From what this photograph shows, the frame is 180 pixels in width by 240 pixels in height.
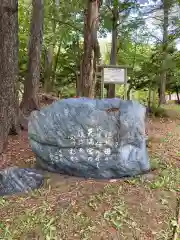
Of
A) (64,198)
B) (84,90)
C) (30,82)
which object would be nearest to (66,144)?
(64,198)

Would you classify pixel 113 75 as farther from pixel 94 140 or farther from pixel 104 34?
pixel 104 34

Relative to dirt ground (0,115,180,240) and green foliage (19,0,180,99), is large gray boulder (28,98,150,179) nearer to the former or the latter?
dirt ground (0,115,180,240)

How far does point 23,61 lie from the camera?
36.6ft

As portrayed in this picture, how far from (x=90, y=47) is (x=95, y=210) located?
3.95 meters

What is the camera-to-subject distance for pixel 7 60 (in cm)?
485

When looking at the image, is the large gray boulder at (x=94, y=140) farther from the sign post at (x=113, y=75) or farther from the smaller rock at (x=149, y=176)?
the sign post at (x=113, y=75)

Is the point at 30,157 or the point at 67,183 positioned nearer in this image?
the point at 67,183

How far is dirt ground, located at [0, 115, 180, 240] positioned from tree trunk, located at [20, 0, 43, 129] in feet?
12.7

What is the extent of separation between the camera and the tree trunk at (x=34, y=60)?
23.4 ft

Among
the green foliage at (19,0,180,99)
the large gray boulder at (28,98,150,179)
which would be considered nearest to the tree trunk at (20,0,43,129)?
the green foliage at (19,0,180,99)

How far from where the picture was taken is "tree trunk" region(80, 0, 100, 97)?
20.1ft

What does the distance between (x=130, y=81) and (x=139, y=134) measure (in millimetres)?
7566

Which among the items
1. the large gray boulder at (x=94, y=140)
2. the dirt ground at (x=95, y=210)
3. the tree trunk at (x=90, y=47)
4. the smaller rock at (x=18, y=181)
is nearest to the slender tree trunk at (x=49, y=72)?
the tree trunk at (x=90, y=47)

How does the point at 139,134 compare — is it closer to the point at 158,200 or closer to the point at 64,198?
the point at 158,200
